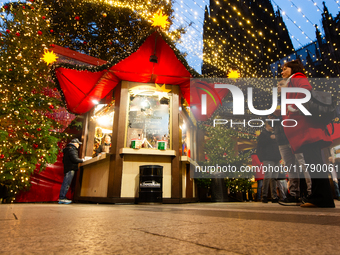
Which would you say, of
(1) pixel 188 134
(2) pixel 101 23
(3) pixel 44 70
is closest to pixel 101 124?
(3) pixel 44 70

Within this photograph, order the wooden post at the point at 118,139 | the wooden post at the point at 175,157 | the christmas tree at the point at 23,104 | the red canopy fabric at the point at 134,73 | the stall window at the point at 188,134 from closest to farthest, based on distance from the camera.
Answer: the red canopy fabric at the point at 134,73, the wooden post at the point at 118,139, the wooden post at the point at 175,157, the christmas tree at the point at 23,104, the stall window at the point at 188,134

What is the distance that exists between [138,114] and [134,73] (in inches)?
43.0

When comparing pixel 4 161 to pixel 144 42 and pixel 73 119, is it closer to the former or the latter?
pixel 73 119

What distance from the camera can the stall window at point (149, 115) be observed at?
A: 6168mm

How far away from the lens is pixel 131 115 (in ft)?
20.2

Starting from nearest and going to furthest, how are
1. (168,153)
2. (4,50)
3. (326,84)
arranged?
1. (168,153)
2. (4,50)
3. (326,84)

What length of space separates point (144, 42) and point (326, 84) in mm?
15031

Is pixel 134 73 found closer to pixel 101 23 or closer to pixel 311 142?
pixel 311 142

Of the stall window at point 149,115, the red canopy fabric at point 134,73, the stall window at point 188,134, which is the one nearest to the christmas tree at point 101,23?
the stall window at point 188,134

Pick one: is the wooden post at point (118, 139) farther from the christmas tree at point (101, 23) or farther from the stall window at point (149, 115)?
the christmas tree at point (101, 23)

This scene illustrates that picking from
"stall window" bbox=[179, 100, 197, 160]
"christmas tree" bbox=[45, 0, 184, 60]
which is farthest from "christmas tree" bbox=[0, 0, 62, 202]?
"stall window" bbox=[179, 100, 197, 160]

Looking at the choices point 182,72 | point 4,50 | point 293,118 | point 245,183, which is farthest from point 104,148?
point 293,118

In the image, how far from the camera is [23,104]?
6.20m

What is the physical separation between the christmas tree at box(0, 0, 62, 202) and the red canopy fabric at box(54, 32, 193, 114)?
1005 mm
